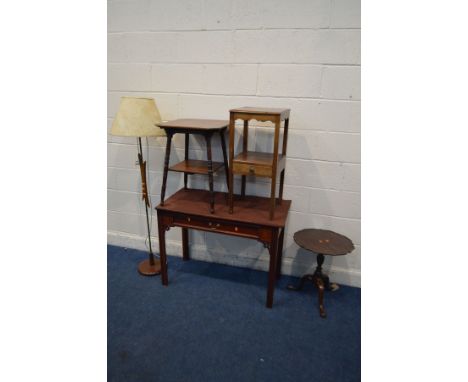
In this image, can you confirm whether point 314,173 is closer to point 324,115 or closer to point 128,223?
point 324,115

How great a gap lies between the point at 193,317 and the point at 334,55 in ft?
6.18

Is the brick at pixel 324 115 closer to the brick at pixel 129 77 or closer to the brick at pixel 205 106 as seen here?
the brick at pixel 205 106

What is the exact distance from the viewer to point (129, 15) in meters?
2.21

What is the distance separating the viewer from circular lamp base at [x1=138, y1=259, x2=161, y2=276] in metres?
2.38

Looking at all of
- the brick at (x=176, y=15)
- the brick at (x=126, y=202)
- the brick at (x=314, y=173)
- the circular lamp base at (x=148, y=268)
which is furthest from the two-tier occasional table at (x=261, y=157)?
the brick at (x=126, y=202)

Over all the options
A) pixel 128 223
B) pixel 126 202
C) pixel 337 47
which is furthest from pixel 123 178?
pixel 337 47

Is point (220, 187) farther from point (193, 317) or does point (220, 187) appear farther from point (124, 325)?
point (124, 325)

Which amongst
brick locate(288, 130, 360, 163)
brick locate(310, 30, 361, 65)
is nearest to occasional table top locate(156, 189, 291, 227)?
brick locate(288, 130, 360, 163)

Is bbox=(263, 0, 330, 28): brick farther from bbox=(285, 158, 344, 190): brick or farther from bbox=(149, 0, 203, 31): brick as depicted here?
bbox=(285, 158, 344, 190): brick

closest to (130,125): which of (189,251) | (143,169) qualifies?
(143,169)

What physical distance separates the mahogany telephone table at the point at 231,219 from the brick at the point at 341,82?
789 mm

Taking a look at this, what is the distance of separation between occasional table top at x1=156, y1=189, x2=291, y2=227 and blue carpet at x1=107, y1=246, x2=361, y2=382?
2.04ft

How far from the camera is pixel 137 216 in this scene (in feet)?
8.81

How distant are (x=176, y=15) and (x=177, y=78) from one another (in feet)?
1.34
